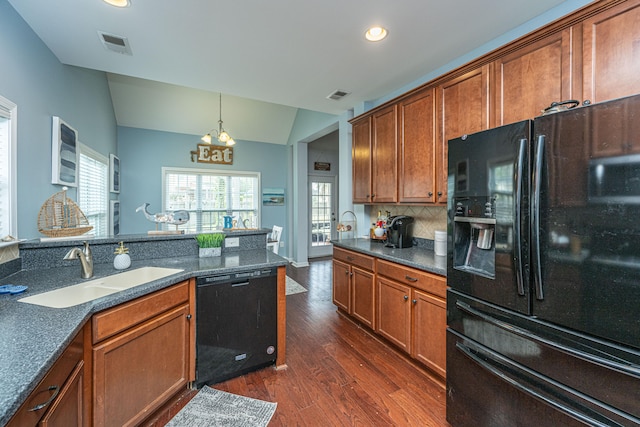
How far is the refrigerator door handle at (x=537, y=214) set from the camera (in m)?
1.28

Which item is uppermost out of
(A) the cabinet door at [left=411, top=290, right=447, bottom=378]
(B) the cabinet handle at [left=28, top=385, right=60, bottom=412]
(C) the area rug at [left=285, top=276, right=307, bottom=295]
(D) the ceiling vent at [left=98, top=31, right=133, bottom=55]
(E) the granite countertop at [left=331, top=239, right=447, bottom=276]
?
(D) the ceiling vent at [left=98, top=31, right=133, bottom=55]

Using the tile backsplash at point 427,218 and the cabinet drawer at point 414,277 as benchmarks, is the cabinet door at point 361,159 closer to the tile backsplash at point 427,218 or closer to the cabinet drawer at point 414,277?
the tile backsplash at point 427,218

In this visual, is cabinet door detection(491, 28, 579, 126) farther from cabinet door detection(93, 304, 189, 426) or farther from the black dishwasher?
cabinet door detection(93, 304, 189, 426)

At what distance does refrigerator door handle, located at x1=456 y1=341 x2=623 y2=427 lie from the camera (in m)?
1.12

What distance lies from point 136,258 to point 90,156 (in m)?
2.20

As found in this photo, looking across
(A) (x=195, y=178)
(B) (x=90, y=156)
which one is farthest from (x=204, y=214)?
(B) (x=90, y=156)

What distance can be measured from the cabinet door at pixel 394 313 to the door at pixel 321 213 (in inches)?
169

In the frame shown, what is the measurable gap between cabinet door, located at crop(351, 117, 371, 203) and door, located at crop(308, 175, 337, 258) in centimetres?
321

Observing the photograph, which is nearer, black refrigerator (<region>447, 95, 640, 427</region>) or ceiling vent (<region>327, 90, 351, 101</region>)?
black refrigerator (<region>447, 95, 640, 427</region>)

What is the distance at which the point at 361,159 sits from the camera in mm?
3412

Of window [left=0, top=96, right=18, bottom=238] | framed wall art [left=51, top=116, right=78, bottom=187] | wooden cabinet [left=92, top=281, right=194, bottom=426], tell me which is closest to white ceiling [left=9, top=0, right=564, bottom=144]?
framed wall art [left=51, top=116, right=78, bottom=187]

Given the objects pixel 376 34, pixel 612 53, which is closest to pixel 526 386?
pixel 612 53

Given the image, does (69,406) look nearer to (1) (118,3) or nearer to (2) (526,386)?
(2) (526,386)

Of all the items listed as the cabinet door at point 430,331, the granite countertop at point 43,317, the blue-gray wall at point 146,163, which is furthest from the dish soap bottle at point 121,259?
the blue-gray wall at point 146,163
